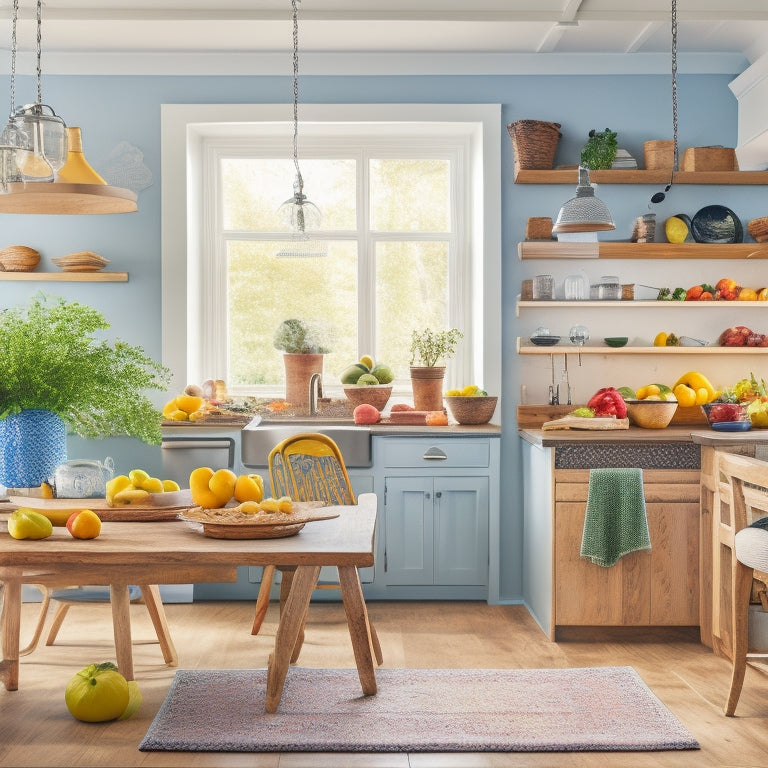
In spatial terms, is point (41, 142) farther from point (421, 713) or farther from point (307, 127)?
point (307, 127)

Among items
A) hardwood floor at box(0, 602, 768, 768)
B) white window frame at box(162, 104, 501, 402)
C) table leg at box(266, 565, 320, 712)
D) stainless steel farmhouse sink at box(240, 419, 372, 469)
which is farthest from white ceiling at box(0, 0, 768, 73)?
hardwood floor at box(0, 602, 768, 768)

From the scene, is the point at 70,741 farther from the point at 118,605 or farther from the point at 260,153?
the point at 260,153

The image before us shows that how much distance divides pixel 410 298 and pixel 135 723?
2902 millimetres

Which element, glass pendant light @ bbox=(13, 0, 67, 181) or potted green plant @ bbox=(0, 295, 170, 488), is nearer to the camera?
glass pendant light @ bbox=(13, 0, 67, 181)

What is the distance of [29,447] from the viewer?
125 inches

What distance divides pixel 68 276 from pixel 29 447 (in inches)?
73.7

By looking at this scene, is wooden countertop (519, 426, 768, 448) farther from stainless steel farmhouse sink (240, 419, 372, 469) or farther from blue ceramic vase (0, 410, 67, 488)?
blue ceramic vase (0, 410, 67, 488)

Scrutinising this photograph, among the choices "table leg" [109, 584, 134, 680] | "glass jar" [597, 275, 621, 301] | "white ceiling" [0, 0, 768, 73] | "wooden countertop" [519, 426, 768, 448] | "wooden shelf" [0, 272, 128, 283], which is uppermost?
"white ceiling" [0, 0, 768, 73]

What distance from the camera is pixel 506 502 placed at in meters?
4.86

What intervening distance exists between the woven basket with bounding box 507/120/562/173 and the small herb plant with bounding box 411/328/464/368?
98 cm

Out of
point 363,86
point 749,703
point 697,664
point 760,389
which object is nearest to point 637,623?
point 697,664

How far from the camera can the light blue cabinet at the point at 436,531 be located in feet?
15.2

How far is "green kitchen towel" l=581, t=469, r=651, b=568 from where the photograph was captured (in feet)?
13.1

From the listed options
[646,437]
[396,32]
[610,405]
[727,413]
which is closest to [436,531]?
[610,405]
